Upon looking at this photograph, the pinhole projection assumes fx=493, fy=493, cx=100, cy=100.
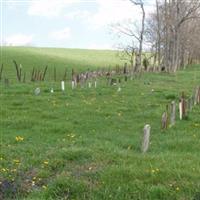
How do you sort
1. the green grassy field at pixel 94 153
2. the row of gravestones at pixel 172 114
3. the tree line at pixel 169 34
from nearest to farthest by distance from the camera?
the green grassy field at pixel 94 153, the row of gravestones at pixel 172 114, the tree line at pixel 169 34

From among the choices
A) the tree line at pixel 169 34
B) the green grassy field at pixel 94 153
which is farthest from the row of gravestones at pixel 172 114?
the tree line at pixel 169 34

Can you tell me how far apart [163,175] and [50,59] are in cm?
5858

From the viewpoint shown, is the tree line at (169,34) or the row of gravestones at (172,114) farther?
the tree line at (169,34)

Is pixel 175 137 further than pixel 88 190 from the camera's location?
Yes

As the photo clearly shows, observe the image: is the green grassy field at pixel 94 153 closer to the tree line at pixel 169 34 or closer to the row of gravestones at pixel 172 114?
the row of gravestones at pixel 172 114

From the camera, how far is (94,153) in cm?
1071

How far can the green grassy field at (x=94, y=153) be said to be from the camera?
8547 millimetres

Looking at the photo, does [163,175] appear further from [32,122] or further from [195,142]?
[32,122]

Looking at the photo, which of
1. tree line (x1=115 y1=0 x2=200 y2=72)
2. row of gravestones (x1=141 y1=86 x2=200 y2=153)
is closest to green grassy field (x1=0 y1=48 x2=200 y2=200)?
row of gravestones (x1=141 y1=86 x2=200 y2=153)

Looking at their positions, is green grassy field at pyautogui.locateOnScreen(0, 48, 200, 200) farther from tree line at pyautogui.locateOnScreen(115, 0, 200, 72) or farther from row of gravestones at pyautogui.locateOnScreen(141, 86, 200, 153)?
tree line at pyautogui.locateOnScreen(115, 0, 200, 72)

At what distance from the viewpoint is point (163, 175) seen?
9.05 m

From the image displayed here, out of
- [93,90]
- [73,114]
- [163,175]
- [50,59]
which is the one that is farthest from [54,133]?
[50,59]

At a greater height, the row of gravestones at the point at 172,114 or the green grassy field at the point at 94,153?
the row of gravestones at the point at 172,114

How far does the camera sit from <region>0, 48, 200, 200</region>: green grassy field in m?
8.55
